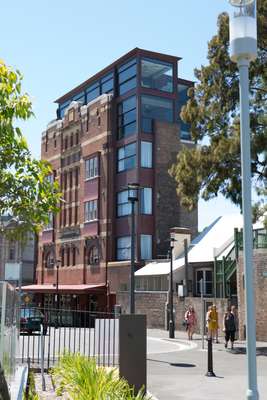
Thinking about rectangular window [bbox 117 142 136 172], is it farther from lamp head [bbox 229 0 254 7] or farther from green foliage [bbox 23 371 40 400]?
lamp head [bbox 229 0 254 7]

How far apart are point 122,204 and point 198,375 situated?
1335 inches

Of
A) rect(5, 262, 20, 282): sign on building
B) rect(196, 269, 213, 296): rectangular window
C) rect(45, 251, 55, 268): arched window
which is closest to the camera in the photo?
rect(5, 262, 20, 282): sign on building

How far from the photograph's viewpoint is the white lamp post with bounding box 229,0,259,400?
5699mm

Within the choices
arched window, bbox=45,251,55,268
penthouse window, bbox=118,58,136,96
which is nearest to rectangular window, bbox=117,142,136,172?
penthouse window, bbox=118,58,136,96

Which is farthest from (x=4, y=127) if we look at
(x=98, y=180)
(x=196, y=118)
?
(x=98, y=180)

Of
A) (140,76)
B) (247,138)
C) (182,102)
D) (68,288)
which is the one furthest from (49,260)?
(247,138)

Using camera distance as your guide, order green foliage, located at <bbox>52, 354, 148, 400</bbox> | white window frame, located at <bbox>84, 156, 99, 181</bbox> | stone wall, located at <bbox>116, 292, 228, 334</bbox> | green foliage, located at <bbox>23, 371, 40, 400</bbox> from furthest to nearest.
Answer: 1. white window frame, located at <bbox>84, 156, 99, 181</bbox>
2. stone wall, located at <bbox>116, 292, 228, 334</bbox>
3. green foliage, located at <bbox>23, 371, 40, 400</bbox>
4. green foliage, located at <bbox>52, 354, 148, 400</bbox>

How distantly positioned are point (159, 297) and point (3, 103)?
34.5 meters

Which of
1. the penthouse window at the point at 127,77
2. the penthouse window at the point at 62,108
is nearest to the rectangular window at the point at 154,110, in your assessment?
the penthouse window at the point at 127,77

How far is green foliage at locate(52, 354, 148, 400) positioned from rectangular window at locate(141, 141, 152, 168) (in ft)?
123

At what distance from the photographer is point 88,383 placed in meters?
8.75

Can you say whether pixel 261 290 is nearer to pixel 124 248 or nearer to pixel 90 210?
pixel 124 248

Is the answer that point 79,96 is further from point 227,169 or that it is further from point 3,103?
point 3,103

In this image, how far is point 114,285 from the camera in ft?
157
